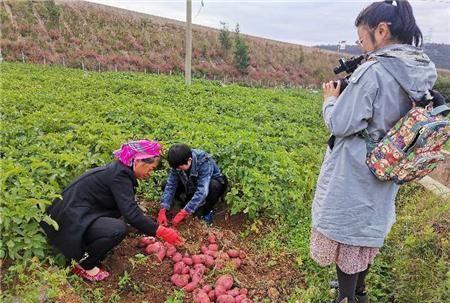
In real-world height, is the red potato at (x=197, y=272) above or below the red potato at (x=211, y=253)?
below

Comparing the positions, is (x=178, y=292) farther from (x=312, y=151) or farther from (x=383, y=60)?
(x=312, y=151)

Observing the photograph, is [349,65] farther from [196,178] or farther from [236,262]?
[196,178]

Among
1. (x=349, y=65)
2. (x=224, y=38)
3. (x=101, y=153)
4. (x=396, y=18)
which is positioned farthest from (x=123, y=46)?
(x=396, y=18)

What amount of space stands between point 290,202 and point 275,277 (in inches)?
47.3

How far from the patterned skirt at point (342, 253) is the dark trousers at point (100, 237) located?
155 centimetres

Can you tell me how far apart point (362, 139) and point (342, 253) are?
2.37 feet

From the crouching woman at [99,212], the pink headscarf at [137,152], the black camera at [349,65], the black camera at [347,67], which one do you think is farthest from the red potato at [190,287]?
the black camera at [349,65]

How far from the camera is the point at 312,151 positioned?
6.71m

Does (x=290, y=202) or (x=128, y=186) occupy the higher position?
(x=128, y=186)

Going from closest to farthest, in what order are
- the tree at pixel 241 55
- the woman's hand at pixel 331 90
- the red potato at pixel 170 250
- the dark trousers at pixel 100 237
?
the woman's hand at pixel 331 90 < the dark trousers at pixel 100 237 < the red potato at pixel 170 250 < the tree at pixel 241 55

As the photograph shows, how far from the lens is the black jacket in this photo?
121 inches

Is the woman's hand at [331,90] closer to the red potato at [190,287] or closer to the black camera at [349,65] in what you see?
the black camera at [349,65]

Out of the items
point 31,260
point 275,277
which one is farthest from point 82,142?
point 275,277

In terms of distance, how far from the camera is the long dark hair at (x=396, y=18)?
2162 mm
